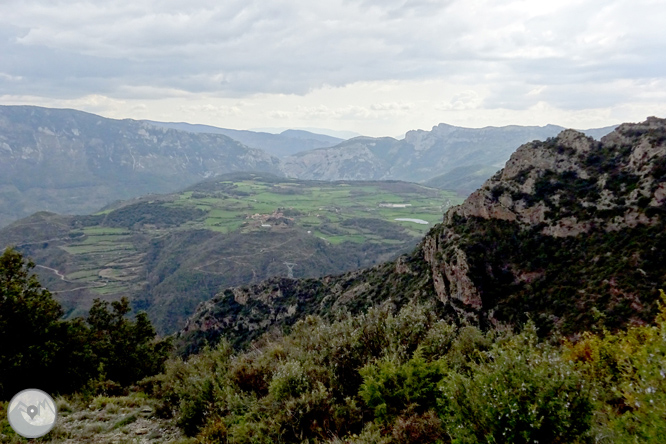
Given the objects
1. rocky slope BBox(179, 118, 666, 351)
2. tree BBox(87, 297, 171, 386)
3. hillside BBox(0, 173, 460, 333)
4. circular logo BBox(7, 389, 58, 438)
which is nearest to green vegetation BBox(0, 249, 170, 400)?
circular logo BBox(7, 389, 58, 438)

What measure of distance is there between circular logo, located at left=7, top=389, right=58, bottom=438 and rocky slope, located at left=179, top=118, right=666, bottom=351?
20.6 meters

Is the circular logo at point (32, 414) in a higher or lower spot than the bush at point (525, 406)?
lower

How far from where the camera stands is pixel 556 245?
114 feet

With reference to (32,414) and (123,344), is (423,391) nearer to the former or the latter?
(32,414)

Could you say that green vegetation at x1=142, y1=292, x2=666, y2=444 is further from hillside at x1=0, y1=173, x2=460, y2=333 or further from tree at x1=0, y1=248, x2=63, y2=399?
hillside at x1=0, y1=173, x2=460, y2=333

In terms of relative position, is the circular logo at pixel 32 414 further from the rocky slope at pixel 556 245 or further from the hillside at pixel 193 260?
the hillside at pixel 193 260

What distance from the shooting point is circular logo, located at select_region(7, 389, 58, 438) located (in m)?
10.6

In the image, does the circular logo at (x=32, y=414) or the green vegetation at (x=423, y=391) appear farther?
the circular logo at (x=32, y=414)

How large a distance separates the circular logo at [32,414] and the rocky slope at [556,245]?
67.5 ft

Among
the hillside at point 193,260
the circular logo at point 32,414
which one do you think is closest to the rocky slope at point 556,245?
the circular logo at point 32,414

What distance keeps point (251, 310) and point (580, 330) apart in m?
46.7

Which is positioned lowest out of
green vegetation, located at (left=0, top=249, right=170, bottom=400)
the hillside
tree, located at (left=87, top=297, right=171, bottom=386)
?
the hillside

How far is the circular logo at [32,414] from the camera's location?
417 inches

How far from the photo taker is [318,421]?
28.8ft
